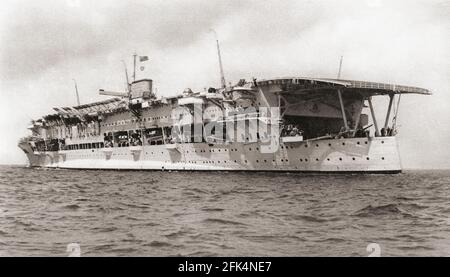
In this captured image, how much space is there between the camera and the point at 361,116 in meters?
32.4

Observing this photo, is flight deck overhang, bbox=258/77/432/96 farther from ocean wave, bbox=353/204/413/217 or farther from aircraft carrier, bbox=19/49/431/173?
ocean wave, bbox=353/204/413/217

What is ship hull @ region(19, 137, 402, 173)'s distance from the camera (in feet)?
90.2

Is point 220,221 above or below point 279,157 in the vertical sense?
below

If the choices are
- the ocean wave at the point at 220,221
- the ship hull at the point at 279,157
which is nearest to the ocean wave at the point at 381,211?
the ocean wave at the point at 220,221

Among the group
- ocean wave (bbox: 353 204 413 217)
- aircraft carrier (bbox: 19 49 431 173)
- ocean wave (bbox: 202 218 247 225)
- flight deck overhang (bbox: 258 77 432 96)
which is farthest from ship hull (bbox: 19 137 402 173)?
ocean wave (bbox: 202 218 247 225)

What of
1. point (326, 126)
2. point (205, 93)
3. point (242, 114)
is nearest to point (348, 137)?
point (326, 126)

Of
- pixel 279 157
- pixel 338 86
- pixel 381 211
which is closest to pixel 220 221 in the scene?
pixel 381 211

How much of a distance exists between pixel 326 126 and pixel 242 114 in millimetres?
7287

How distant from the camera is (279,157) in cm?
3025

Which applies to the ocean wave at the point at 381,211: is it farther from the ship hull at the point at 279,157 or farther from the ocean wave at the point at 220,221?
the ship hull at the point at 279,157

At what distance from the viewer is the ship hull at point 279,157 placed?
2748 cm

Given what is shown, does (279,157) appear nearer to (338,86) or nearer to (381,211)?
(338,86)

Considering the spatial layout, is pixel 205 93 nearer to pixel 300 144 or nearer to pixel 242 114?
pixel 242 114
